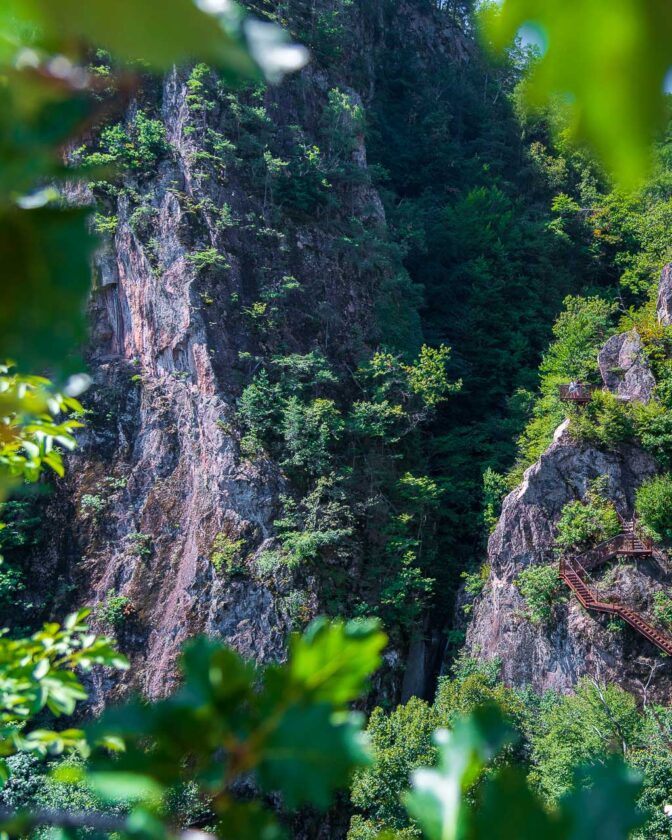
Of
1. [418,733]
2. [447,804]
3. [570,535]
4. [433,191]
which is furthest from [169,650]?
[433,191]

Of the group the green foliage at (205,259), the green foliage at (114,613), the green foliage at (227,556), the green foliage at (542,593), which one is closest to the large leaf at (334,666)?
the green foliage at (227,556)

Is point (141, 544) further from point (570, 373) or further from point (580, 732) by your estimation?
point (570, 373)

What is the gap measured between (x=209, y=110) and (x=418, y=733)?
40.7ft

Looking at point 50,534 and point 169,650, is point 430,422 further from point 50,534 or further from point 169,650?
point 50,534

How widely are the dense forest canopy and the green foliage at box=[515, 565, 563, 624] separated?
0.04m

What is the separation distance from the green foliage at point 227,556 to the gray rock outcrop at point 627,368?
7182mm

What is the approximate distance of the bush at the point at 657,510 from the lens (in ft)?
32.1

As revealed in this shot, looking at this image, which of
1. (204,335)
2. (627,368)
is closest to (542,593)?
(627,368)

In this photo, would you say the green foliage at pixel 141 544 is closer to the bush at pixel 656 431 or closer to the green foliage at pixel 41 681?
the bush at pixel 656 431

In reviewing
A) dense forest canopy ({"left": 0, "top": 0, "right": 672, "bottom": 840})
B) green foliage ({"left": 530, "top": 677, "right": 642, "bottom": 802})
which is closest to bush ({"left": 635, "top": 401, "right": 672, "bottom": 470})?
dense forest canopy ({"left": 0, "top": 0, "right": 672, "bottom": 840})

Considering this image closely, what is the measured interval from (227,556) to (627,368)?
775 centimetres

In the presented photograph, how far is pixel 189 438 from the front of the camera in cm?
1177

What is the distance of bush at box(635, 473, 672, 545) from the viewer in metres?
9.79

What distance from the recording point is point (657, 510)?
9.82m
